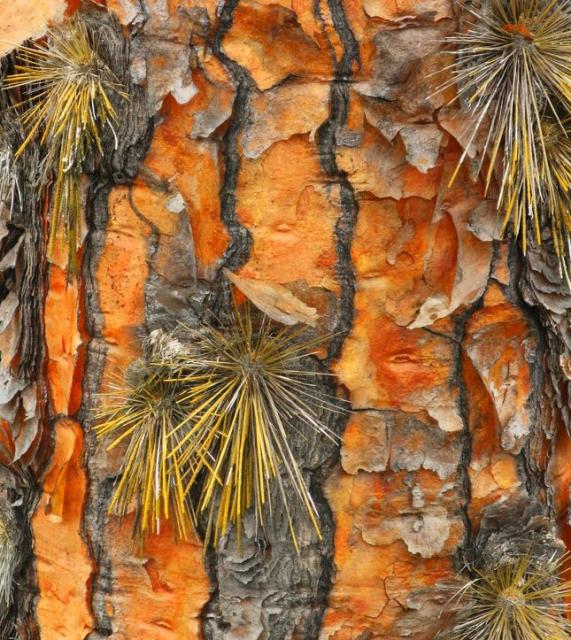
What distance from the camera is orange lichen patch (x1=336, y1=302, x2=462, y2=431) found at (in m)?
1.29

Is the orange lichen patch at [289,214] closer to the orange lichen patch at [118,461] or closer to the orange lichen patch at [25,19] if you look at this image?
the orange lichen patch at [118,461]

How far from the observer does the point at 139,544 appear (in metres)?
1.34

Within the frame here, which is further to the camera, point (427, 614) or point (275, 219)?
point (427, 614)

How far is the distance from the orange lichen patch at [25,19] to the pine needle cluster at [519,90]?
0.52 meters

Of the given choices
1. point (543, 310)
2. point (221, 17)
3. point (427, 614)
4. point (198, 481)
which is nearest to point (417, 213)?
point (543, 310)

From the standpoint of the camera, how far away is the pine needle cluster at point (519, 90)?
1156 millimetres

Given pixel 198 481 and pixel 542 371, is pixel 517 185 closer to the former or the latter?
pixel 542 371

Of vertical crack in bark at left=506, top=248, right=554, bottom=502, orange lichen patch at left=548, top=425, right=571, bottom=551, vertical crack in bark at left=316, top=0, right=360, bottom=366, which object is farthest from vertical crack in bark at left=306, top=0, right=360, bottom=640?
orange lichen patch at left=548, top=425, right=571, bottom=551

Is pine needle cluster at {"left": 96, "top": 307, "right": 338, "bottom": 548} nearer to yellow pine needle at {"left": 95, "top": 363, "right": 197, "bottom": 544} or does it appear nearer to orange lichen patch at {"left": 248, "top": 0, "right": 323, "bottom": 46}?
yellow pine needle at {"left": 95, "top": 363, "right": 197, "bottom": 544}

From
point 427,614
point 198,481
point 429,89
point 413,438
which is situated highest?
point 429,89

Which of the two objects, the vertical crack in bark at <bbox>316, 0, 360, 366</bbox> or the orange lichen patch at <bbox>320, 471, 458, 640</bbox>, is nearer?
the vertical crack in bark at <bbox>316, 0, 360, 366</bbox>

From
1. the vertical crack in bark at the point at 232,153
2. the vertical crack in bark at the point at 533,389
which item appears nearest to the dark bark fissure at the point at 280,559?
the vertical crack in bark at the point at 232,153

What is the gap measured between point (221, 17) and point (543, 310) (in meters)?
0.56

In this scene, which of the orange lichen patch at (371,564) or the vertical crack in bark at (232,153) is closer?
the vertical crack in bark at (232,153)
